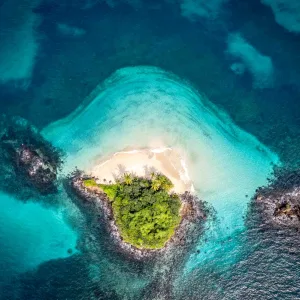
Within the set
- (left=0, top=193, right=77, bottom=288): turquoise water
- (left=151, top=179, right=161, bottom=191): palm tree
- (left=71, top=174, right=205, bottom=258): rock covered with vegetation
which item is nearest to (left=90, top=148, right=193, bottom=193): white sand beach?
(left=71, top=174, right=205, bottom=258): rock covered with vegetation

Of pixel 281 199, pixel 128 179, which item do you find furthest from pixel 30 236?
pixel 281 199

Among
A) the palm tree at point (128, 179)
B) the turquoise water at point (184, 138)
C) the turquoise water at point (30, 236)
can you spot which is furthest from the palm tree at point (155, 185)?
the turquoise water at point (30, 236)

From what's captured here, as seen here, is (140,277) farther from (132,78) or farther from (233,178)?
(132,78)

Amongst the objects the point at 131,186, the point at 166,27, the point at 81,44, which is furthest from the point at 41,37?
the point at 131,186

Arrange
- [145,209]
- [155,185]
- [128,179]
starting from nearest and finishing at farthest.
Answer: [145,209]
[155,185]
[128,179]

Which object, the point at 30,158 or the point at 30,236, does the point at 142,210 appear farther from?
the point at 30,158
